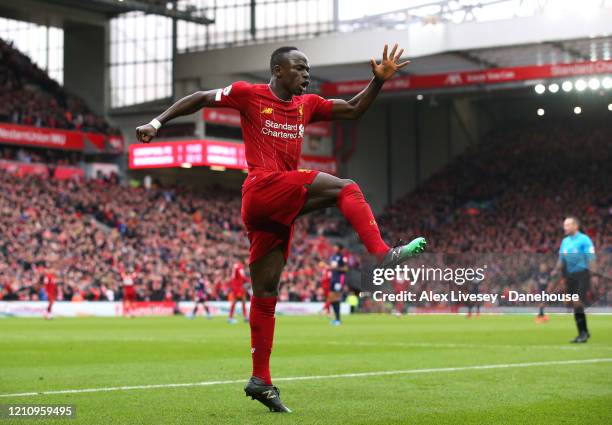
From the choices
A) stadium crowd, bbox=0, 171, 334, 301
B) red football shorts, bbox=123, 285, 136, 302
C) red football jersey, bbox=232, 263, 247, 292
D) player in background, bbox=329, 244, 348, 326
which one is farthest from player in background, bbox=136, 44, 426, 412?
red football shorts, bbox=123, 285, 136, 302

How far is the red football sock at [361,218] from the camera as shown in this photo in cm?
745

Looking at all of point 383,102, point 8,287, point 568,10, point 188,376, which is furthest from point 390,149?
point 188,376

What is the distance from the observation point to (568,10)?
43.2 m

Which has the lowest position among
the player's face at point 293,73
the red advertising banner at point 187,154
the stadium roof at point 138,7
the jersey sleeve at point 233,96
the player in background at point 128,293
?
the player in background at point 128,293

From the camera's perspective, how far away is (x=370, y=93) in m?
8.40

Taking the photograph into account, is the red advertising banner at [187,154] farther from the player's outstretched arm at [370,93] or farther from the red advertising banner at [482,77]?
the player's outstretched arm at [370,93]

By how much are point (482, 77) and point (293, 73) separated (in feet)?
141

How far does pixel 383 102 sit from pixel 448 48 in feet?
47.0

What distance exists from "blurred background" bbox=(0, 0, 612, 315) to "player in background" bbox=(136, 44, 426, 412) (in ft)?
95.7

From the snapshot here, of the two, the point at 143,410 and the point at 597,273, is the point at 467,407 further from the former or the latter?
the point at 597,273

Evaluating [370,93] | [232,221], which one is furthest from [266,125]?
[232,221]

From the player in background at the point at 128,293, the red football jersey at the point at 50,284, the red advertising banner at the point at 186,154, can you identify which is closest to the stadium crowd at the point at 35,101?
the red advertising banner at the point at 186,154

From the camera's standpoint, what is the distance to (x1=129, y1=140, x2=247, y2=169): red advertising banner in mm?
51156

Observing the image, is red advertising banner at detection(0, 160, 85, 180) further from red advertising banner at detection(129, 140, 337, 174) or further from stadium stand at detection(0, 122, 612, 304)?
red advertising banner at detection(129, 140, 337, 174)
